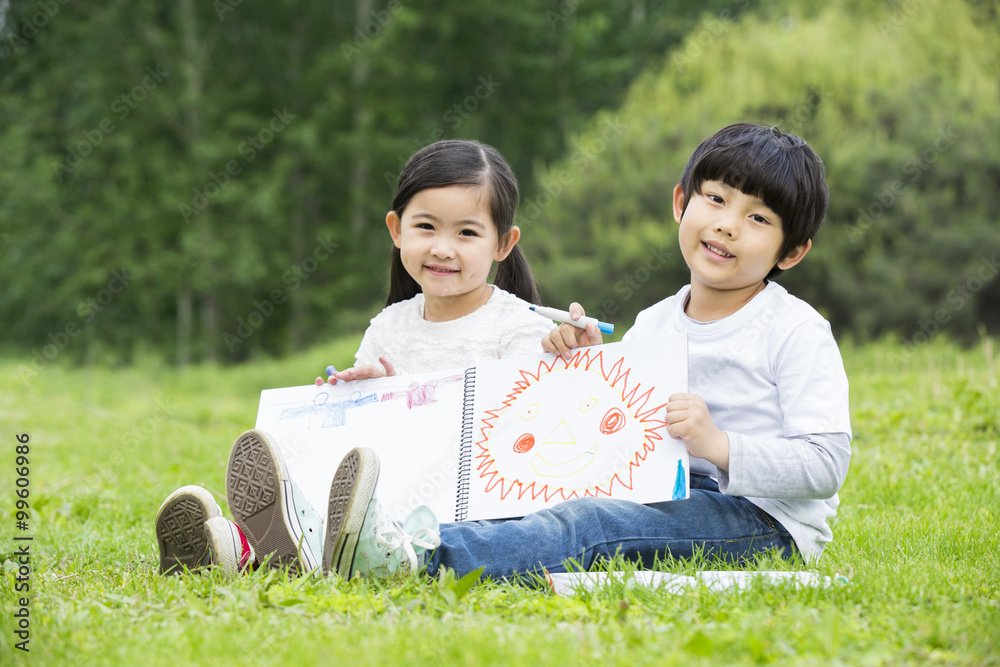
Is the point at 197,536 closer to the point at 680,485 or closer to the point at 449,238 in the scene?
the point at 449,238

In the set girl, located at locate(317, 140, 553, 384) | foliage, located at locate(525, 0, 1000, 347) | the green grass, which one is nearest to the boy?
the green grass

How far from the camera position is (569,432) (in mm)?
2703

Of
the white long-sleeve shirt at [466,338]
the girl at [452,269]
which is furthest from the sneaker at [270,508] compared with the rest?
the white long-sleeve shirt at [466,338]

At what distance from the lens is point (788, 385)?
2.45 m

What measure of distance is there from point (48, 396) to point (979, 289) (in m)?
10.9

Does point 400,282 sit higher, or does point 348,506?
point 400,282

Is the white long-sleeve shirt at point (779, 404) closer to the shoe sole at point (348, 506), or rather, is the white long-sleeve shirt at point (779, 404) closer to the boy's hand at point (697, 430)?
the boy's hand at point (697, 430)

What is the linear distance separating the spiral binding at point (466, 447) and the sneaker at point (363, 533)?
0.35 metres

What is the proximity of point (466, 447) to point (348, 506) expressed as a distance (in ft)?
2.15

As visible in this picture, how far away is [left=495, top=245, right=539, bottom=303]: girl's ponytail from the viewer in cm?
340

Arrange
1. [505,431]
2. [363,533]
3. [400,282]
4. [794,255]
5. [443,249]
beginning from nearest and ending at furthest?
[363,533]
[794,255]
[505,431]
[443,249]
[400,282]

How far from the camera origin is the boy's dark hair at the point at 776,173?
8.36 ft

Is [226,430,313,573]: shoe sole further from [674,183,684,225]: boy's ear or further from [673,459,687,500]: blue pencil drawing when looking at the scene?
[674,183,684,225]: boy's ear

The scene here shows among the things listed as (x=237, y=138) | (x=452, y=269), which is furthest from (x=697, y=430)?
(x=237, y=138)
